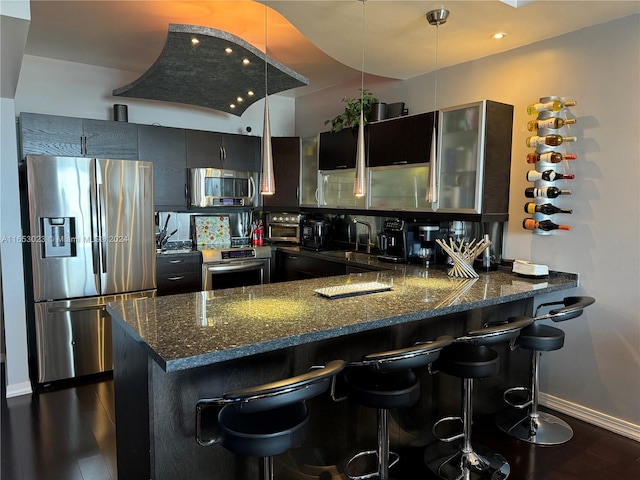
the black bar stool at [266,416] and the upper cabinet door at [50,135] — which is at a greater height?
the upper cabinet door at [50,135]

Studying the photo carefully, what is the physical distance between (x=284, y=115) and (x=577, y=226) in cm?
383

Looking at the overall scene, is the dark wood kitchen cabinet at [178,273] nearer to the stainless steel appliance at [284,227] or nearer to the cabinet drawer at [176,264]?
the cabinet drawer at [176,264]

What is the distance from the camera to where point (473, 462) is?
7.82ft

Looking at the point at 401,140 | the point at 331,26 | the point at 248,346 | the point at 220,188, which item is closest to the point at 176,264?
the point at 220,188

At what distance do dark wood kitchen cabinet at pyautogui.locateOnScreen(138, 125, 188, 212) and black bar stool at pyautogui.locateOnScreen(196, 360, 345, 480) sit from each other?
3161 millimetres

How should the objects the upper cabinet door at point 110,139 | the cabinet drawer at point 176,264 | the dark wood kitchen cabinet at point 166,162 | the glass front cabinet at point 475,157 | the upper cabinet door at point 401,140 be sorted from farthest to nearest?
the dark wood kitchen cabinet at point 166,162, the cabinet drawer at point 176,264, the upper cabinet door at point 110,139, the upper cabinet door at point 401,140, the glass front cabinet at point 475,157

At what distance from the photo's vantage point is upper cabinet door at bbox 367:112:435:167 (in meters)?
3.59

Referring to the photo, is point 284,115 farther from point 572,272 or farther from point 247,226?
point 572,272

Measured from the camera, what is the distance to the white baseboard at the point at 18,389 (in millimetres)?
3361

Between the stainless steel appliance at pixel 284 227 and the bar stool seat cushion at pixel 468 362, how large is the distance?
300cm

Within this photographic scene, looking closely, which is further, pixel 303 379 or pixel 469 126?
pixel 469 126

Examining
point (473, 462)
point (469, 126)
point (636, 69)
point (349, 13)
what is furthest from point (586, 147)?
point (473, 462)

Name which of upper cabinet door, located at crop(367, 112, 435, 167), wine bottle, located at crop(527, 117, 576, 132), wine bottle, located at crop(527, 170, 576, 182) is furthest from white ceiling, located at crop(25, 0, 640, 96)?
wine bottle, located at crop(527, 170, 576, 182)

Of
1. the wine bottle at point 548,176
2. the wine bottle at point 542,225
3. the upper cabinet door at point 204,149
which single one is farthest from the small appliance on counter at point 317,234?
the wine bottle at point 548,176
